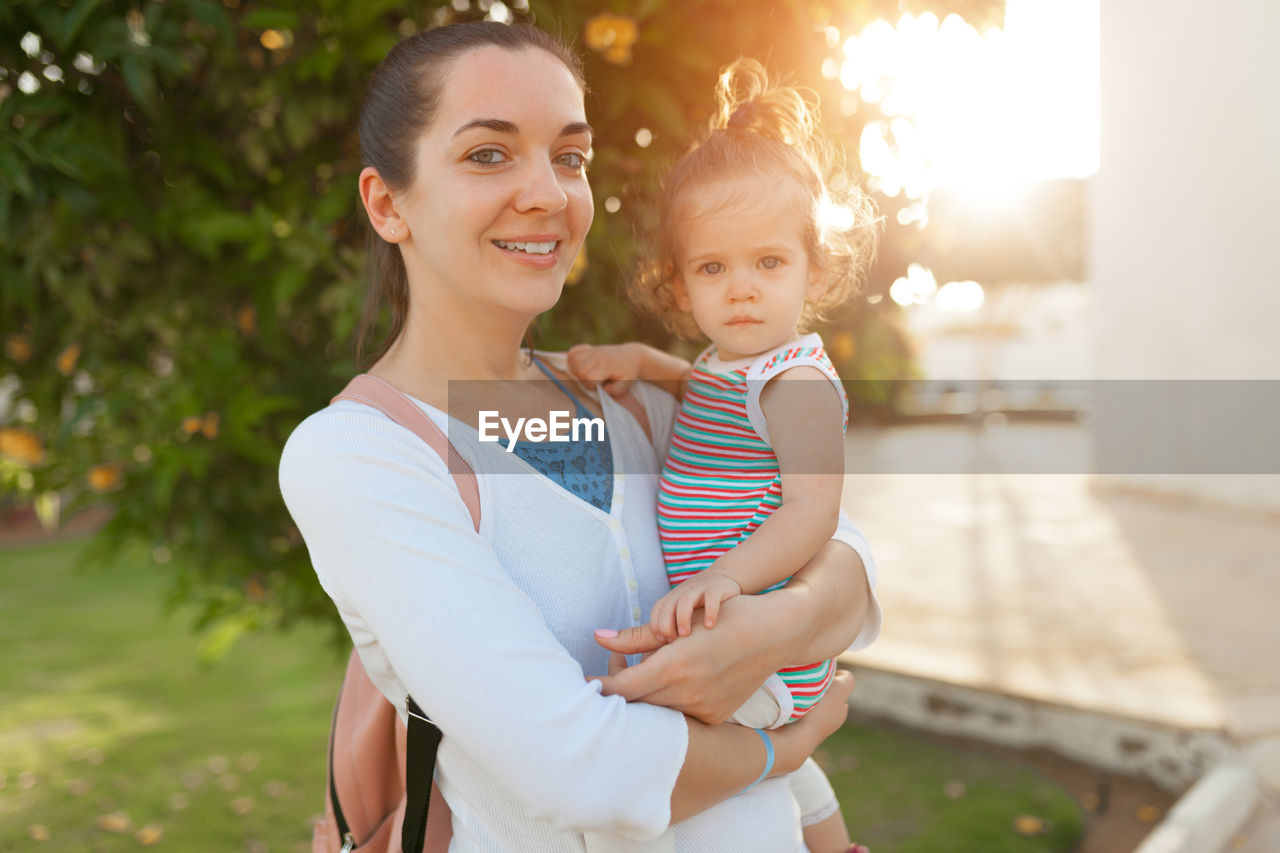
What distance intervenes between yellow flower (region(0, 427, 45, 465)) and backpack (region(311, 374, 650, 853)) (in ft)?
5.04

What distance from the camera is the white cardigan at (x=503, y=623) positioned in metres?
1.04

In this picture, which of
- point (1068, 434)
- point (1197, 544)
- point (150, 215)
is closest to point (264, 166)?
point (150, 215)

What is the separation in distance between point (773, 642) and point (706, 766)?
0.18 m

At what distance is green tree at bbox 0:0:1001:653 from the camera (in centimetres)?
184

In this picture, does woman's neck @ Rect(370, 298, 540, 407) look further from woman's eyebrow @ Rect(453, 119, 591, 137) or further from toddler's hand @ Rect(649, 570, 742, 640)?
toddler's hand @ Rect(649, 570, 742, 640)

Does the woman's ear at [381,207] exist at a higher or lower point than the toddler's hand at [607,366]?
higher

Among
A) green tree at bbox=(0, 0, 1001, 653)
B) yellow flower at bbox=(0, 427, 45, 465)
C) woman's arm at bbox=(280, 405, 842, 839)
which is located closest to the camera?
woman's arm at bbox=(280, 405, 842, 839)

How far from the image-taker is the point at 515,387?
152 cm

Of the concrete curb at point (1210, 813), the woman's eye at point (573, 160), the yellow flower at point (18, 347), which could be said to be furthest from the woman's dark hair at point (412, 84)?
the concrete curb at point (1210, 813)

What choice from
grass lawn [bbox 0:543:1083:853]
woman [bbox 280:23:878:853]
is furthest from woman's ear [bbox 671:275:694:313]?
grass lawn [bbox 0:543:1083:853]

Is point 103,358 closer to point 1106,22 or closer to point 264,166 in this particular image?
point 264,166

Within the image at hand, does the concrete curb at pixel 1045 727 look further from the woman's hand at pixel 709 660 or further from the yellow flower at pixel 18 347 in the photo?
the yellow flower at pixel 18 347

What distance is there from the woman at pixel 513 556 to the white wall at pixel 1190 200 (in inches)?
297

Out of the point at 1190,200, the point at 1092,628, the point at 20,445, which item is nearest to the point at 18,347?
the point at 20,445
